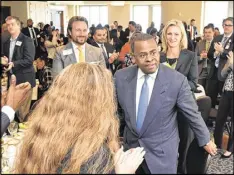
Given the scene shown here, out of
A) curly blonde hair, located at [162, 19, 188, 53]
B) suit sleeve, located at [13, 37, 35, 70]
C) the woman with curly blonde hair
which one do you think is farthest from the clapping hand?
suit sleeve, located at [13, 37, 35, 70]

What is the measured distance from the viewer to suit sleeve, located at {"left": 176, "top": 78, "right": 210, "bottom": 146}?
1.19 m

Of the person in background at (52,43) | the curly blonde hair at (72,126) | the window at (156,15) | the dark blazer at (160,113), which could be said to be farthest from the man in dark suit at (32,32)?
the window at (156,15)

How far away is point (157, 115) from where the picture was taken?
116 cm

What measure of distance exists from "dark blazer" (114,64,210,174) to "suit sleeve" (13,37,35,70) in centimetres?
144

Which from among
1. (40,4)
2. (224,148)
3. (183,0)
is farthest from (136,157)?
(183,0)

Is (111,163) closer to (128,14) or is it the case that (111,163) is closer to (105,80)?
(105,80)

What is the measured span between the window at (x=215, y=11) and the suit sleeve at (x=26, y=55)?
24.3ft

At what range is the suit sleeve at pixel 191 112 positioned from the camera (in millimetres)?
1187

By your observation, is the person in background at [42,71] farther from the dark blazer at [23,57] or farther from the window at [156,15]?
the window at [156,15]

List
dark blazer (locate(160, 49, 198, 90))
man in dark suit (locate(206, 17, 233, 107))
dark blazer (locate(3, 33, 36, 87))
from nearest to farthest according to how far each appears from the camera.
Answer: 1. dark blazer (locate(160, 49, 198, 90))
2. dark blazer (locate(3, 33, 36, 87))
3. man in dark suit (locate(206, 17, 233, 107))

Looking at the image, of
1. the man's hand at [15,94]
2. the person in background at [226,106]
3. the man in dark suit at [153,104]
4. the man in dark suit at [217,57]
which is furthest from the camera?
the man in dark suit at [217,57]

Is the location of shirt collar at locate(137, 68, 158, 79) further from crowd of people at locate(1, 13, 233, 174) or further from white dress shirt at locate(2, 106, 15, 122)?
white dress shirt at locate(2, 106, 15, 122)

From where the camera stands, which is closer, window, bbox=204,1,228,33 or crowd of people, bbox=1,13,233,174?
crowd of people, bbox=1,13,233,174

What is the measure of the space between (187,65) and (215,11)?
8536 mm
